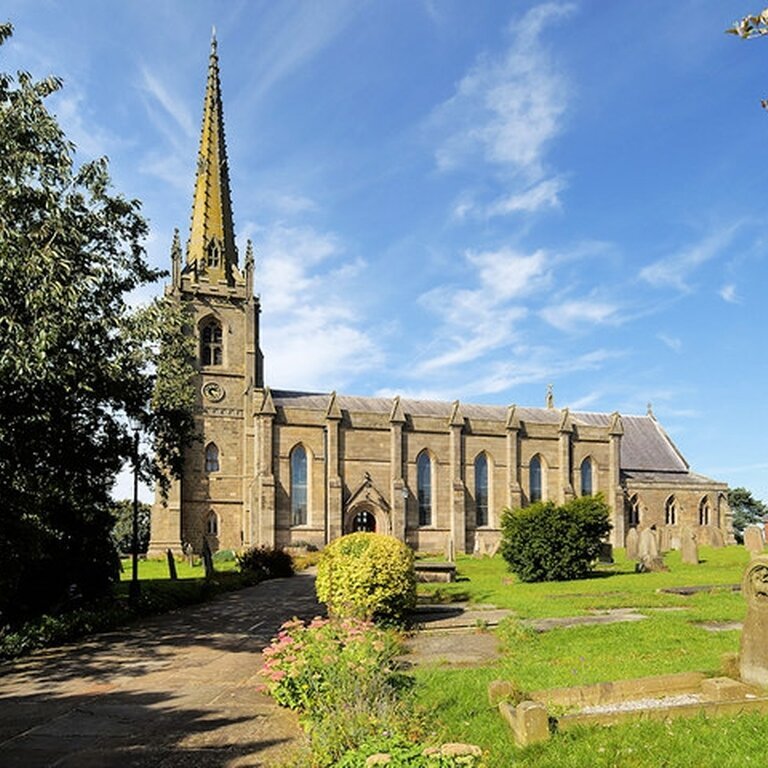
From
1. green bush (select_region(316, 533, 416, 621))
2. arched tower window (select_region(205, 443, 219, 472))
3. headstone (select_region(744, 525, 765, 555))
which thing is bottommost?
→ headstone (select_region(744, 525, 765, 555))

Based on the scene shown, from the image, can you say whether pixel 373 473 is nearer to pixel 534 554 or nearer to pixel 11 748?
pixel 534 554

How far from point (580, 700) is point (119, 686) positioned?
20.2 ft

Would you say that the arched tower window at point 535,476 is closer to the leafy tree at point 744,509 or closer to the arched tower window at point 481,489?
the arched tower window at point 481,489

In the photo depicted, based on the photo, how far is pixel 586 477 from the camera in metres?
51.2

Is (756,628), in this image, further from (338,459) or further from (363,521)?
(363,521)

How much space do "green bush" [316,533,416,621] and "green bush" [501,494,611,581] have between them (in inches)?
423

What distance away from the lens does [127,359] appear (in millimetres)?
14148

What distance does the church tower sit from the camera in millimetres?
43688

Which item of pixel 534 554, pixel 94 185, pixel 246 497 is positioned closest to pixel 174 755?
pixel 94 185

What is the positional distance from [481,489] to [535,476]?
4565 millimetres

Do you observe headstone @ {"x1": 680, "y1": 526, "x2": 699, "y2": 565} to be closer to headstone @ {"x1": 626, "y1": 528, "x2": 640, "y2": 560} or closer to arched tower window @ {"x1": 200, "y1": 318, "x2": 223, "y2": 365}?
headstone @ {"x1": 626, "y1": 528, "x2": 640, "y2": 560}

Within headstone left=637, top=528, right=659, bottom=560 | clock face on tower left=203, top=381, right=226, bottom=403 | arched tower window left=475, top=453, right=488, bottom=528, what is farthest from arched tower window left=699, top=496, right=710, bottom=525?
clock face on tower left=203, top=381, right=226, bottom=403

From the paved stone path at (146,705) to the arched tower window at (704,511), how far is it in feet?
153

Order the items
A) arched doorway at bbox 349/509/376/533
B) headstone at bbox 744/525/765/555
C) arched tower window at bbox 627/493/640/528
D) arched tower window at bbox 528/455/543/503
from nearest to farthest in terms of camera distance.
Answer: headstone at bbox 744/525/765/555, arched doorway at bbox 349/509/376/533, arched tower window at bbox 528/455/543/503, arched tower window at bbox 627/493/640/528
